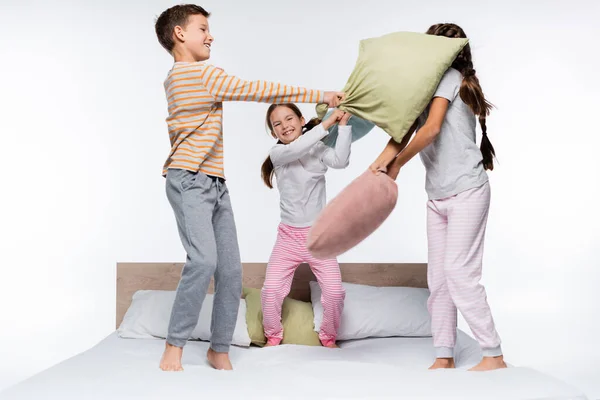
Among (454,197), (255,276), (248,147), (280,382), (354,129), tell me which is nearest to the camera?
(280,382)

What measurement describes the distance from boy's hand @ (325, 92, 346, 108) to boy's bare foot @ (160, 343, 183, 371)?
36.4 inches

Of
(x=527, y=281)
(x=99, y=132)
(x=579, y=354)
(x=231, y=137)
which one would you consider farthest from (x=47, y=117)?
(x=579, y=354)

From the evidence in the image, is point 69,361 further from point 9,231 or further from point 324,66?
point 324,66

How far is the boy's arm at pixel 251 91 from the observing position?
235 cm

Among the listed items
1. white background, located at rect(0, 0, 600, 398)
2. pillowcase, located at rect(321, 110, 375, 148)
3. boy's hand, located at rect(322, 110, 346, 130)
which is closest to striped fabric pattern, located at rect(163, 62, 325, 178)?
boy's hand, located at rect(322, 110, 346, 130)

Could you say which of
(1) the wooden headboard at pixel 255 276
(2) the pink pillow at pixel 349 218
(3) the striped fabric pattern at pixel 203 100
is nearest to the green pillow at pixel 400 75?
(3) the striped fabric pattern at pixel 203 100

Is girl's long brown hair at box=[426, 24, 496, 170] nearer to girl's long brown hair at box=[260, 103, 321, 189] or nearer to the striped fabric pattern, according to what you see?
the striped fabric pattern

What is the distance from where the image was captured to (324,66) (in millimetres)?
3811

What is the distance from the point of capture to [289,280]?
2975 millimetres

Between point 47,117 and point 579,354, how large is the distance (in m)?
2.91

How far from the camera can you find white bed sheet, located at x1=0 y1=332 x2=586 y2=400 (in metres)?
1.92

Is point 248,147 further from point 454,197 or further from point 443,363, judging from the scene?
point 443,363

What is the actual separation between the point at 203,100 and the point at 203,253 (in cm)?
49

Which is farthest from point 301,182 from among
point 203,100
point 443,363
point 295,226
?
point 443,363
